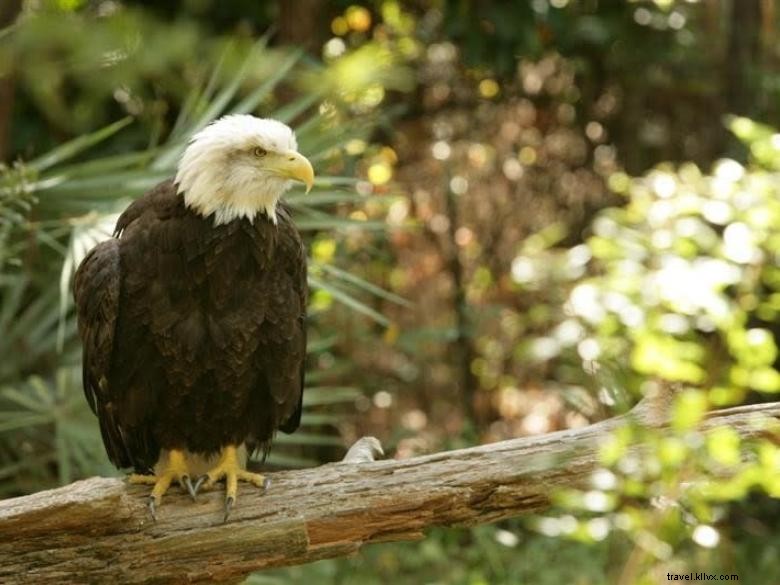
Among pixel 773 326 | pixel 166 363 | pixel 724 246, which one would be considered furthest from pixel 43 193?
pixel 773 326

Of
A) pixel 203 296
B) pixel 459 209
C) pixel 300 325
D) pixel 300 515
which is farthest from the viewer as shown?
pixel 459 209

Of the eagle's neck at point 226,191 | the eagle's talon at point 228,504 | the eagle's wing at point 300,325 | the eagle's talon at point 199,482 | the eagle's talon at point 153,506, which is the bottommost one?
the eagle's talon at point 228,504

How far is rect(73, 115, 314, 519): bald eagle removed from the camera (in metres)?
3.60

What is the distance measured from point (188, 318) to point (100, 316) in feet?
0.79

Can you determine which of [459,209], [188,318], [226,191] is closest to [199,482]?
[188,318]

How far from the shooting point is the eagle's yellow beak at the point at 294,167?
11.6 ft

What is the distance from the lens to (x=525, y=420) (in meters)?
7.29

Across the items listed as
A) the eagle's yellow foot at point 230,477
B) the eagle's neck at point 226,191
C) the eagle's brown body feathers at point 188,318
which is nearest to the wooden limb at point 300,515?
the eagle's yellow foot at point 230,477

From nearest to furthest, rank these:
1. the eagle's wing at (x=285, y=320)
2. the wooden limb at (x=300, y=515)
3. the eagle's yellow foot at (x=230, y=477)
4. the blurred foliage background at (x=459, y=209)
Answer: the blurred foliage background at (x=459, y=209), the wooden limb at (x=300, y=515), the eagle's yellow foot at (x=230, y=477), the eagle's wing at (x=285, y=320)

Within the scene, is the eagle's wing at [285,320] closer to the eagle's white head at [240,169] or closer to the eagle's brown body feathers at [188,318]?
the eagle's brown body feathers at [188,318]

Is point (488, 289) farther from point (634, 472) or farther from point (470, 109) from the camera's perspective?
point (634, 472)

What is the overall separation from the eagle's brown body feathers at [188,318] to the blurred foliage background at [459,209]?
1.37ft

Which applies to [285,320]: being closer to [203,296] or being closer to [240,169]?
[203,296]

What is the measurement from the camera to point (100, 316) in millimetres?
3650
